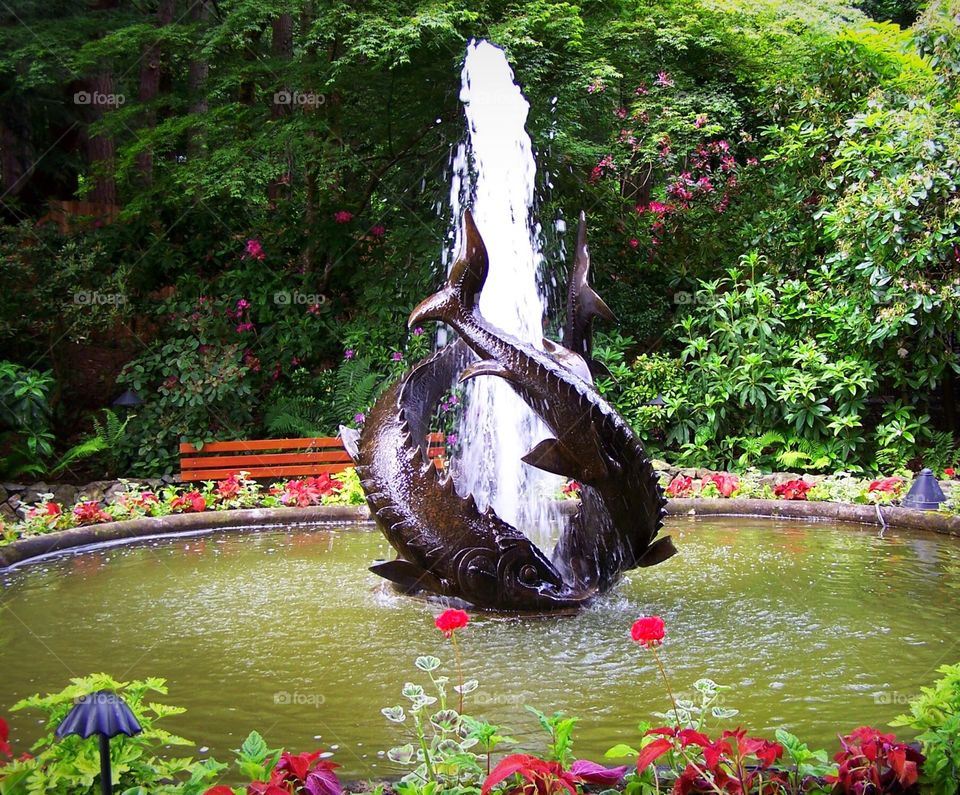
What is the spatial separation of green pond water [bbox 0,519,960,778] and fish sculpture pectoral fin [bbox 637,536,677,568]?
0.31 m

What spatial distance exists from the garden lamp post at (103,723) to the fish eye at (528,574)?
10.0 feet

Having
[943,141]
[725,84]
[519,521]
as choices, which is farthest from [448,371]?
[725,84]

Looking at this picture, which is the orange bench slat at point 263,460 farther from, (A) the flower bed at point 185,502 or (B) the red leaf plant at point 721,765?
(B) the red leaf plant at point 721,765

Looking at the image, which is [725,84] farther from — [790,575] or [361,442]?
[361,442]

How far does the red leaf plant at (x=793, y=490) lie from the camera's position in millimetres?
8992

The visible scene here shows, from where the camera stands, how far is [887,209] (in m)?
10.9

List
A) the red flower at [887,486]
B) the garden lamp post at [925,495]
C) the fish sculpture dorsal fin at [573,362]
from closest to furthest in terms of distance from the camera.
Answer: the fish sculpture dorsal fin at [573,362] → the garden lamp post at [925,495] → the red flower at [887,486]

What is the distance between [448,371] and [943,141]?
7.91 m

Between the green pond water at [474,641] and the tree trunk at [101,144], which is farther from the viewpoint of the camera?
the tree trunk at [101,144]

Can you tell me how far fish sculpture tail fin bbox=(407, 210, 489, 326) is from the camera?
5.11 m
